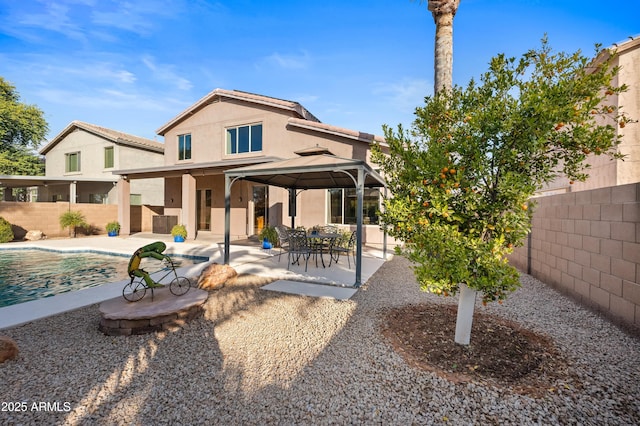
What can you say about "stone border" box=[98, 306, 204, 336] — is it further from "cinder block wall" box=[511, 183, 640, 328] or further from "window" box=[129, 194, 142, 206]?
"window" box=[129, 194, 142, 206]

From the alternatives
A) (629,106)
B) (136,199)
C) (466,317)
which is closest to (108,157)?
(136,199)

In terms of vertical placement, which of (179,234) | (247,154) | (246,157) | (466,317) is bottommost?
(466,317)

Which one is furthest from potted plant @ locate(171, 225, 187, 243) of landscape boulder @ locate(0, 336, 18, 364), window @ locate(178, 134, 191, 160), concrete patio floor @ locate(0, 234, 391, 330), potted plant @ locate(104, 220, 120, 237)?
landscape boulder @ locate(0, 336, 18, 364)

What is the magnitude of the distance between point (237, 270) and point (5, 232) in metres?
12.6

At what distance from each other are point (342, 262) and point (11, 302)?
7.26m

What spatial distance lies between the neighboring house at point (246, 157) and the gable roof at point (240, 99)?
39 mm

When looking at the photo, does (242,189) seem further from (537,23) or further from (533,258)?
(537,23)

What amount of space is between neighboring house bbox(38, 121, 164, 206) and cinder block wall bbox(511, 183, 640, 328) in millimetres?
21745

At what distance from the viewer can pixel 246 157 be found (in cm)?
1462

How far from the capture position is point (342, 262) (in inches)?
346

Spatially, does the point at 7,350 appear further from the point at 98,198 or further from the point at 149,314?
the point at 98,198

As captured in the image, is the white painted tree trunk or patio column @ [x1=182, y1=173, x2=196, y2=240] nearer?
the white painted tree trunk

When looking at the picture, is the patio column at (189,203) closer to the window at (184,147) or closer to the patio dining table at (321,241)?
the window at (184,147)

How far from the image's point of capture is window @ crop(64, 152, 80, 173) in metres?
21.2
